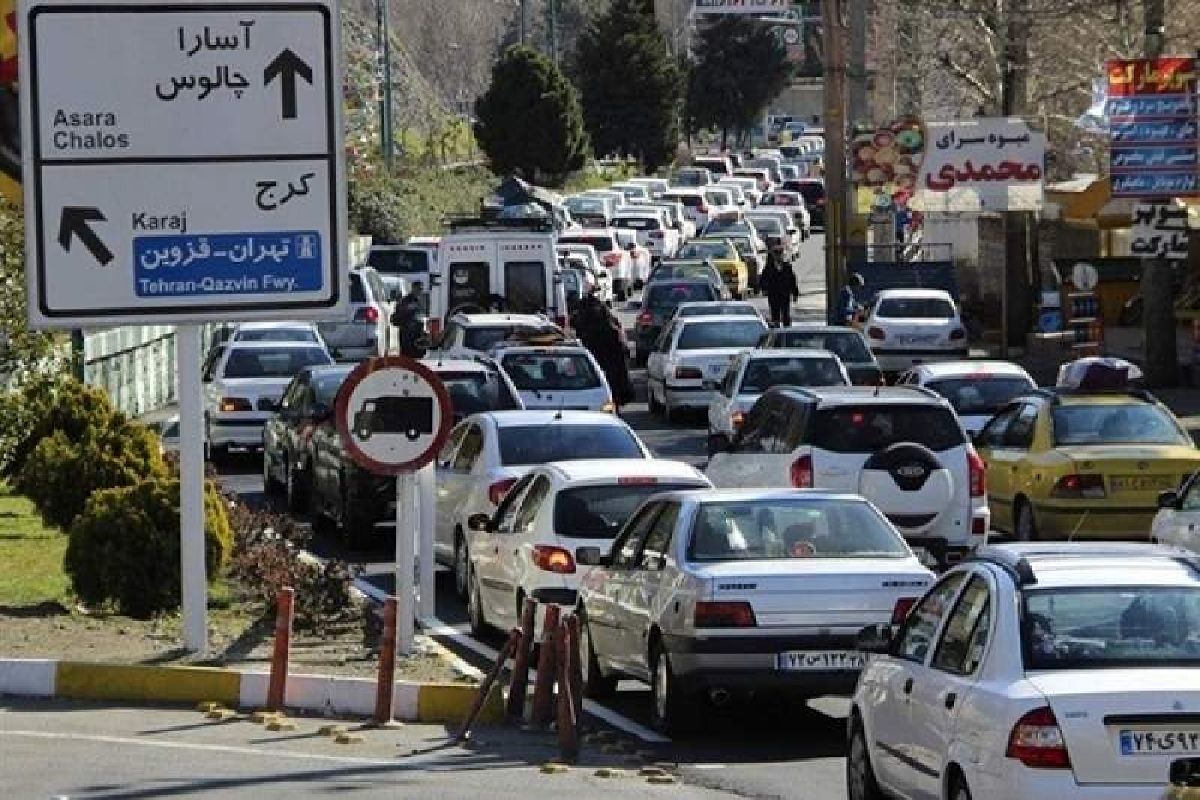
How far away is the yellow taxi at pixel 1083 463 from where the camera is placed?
23.2 m

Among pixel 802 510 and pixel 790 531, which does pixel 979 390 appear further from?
pixel 790 531

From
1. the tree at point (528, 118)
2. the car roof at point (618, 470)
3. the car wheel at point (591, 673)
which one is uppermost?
the tree at point (528, 118)

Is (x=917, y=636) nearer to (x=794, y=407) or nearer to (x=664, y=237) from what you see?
(x=794, y=407)

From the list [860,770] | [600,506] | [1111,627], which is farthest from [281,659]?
→ [1111,627]

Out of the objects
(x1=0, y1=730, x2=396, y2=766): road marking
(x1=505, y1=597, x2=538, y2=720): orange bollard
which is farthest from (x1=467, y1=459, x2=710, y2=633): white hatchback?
(x1=0, y1=730, x2=396, y2=766): road marking

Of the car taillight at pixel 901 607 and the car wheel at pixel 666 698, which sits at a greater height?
the car taillight at pixel 901 607

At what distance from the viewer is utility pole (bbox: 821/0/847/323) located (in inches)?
1941

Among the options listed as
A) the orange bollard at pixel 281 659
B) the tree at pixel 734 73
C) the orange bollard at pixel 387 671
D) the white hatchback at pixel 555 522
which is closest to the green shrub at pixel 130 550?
the white hatchback at pixel 555 522

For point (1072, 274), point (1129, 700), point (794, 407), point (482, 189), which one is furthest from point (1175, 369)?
point (482, 189)

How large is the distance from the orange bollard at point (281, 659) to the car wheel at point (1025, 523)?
9872 millimetres

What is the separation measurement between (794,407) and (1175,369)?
1974cm

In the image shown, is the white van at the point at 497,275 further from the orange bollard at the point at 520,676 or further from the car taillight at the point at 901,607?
the car taillight at the point at 901,607

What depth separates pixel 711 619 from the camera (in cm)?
1470

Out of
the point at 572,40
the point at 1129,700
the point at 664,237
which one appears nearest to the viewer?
the point at 1129,700
